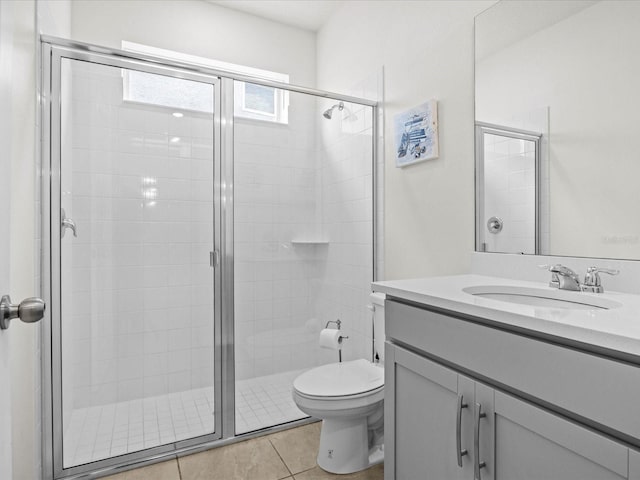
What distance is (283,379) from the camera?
7.39 ft

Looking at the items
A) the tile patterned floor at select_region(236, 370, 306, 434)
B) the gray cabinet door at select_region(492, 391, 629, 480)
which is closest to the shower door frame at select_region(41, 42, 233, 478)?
the tile patterned floor at select_region(236, 370, 306, 434)

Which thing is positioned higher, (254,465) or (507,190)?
(507,190)

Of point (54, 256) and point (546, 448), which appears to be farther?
point (54, 256)

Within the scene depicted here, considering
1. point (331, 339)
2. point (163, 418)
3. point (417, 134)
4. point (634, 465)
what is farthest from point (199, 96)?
point (634, 465)

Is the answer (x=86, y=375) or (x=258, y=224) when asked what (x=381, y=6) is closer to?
(x=258, y=224)

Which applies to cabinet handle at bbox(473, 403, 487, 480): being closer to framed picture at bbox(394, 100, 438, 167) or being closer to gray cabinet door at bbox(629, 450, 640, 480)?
gray cabinet door at bbox(629, 450, 640, 480)

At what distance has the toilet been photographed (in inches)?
63.7

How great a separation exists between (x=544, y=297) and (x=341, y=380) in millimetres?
942

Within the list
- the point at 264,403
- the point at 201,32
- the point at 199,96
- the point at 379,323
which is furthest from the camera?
the point at 201,32

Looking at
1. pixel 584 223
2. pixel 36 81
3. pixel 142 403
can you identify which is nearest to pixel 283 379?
pixel 142 403

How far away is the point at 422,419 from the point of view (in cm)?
115

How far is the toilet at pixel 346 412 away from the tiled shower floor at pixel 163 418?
1.53 ft

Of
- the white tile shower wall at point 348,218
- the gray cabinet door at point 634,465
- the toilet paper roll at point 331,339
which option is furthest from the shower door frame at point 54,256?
the gray cabinet door at point 634,465

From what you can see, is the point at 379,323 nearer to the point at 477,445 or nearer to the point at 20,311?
the point at 477,445
